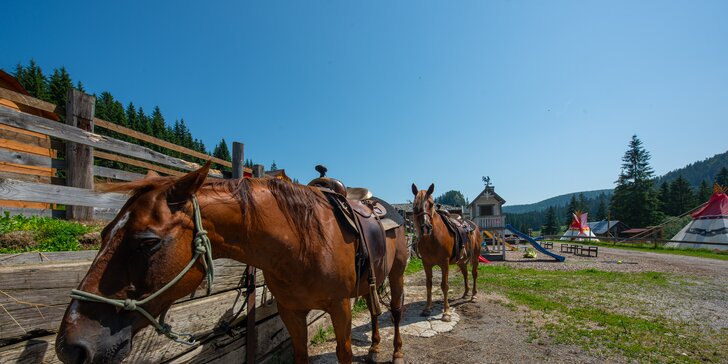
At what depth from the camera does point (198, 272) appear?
1635 millimetres

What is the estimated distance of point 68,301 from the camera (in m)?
1.78

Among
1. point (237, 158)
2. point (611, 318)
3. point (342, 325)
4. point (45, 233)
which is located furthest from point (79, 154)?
point (611, 318)

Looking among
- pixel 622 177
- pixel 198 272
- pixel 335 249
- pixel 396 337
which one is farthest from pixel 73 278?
pixel 622 177

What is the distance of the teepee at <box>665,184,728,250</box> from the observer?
23.8 m

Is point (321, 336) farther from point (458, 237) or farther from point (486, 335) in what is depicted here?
point (458, 237)

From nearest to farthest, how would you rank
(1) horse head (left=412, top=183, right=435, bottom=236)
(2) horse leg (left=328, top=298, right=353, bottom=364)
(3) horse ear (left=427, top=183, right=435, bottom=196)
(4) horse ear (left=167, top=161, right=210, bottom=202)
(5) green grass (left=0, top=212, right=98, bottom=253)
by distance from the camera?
1. (4) horse ear (left=167, top=161, right=210, bottom=202)
2. (2) horse leg (left=328, top=298, right=353, bottom=364)
3. (5) green grass (left=0, top=212, right=98, bottom=253)
4. (1) horse head (left=412, top=183, right=435, bottom=236)
5. (3) horse ear (left=427, top=183, right=435, bottom=196)

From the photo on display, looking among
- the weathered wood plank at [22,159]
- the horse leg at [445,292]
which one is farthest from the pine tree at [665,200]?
the weathered wood plank at [22,159]

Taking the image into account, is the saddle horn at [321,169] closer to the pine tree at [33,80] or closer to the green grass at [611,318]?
the green grass at [611,318]

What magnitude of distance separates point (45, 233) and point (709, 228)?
39785 mm

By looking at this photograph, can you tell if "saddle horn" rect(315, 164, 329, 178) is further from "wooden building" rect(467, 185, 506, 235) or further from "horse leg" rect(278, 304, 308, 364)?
"wooden building" rect(467, 185, 506, 235)

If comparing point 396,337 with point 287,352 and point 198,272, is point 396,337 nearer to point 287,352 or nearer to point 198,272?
point 287,352

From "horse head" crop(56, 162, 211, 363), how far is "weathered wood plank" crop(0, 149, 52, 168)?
8.29 feet

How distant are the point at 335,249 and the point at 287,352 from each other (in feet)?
7.44

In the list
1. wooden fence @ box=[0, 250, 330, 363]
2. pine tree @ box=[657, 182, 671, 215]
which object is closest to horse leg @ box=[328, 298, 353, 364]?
wooden fence @ box=[0, 250, 330, 363]
